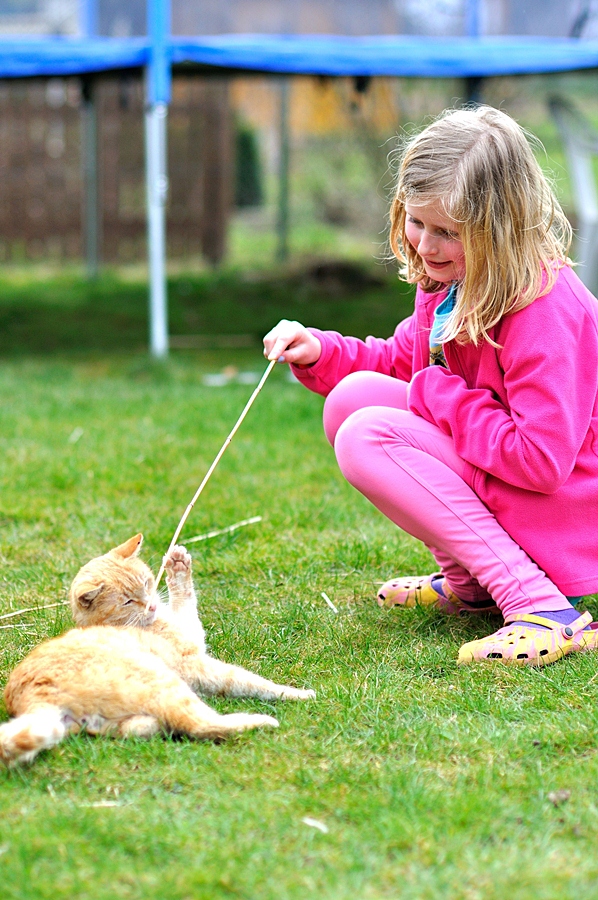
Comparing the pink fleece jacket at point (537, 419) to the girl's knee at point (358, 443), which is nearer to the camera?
the pink fleece jacket at point (537, 419)

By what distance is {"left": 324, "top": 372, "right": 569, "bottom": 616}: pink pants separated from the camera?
2346 mm

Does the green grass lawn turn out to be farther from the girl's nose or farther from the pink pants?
the girl's nose

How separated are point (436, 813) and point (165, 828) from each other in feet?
1.44

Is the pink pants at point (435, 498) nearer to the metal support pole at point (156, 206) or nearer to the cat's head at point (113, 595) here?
the cat's head at point (113, 595)

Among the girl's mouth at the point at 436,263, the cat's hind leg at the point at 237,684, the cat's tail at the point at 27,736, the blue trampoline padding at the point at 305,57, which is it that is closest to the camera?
the cat's tail at the point at 27,736

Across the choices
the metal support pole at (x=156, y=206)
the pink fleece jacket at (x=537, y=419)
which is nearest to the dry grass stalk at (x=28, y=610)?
the pink fleece jacket at (x=537, y=419)

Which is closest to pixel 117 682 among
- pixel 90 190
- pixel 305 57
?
pixel 305 57

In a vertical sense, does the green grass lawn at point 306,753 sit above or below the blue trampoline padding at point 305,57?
below

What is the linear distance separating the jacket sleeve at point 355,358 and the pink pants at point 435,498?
0.84 feet

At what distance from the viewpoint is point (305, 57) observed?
5.75 m

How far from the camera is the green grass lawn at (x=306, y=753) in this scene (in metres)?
1.49

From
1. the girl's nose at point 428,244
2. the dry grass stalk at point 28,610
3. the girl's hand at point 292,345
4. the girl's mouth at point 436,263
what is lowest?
the dry grass stalk at point 28,610

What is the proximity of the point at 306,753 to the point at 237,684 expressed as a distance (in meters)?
0.27

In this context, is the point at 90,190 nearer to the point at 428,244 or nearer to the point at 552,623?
the point at 428,244
